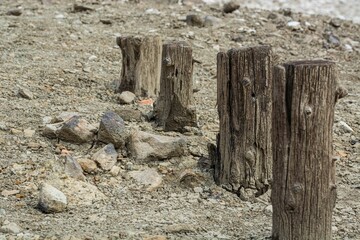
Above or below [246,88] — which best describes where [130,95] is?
below

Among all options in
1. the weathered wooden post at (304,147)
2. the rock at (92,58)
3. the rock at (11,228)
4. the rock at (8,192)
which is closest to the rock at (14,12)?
the rock at (92,58)

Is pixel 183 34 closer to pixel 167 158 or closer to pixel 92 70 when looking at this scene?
pixel 92 70

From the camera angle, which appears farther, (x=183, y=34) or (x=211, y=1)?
(x=211, y=1)

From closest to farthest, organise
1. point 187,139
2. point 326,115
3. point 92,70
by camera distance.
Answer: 1. point 326,115
2. point 187,139
3. point 92,70

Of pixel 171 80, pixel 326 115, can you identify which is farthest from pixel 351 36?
pixel 326 115

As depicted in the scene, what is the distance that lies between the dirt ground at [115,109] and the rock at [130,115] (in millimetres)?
Result: 71

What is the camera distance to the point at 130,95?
226 inches

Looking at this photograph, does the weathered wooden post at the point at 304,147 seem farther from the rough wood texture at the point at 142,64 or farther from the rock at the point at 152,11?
A: the rock at the point at 152,11

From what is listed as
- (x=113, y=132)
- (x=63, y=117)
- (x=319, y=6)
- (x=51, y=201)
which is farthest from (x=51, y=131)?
(x=319, y=6)

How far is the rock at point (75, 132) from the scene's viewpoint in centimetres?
463

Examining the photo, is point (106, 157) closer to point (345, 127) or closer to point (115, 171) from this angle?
point (115, 171)

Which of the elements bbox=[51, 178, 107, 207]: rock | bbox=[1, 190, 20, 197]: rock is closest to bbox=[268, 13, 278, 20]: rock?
bbox=[51, 178, 107, 207]: rock

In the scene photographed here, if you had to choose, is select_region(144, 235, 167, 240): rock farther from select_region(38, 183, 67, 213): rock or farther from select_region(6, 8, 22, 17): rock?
select_region(6, 8, 22, 17): rock

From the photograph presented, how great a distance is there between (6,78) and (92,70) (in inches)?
38.3
